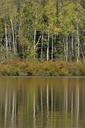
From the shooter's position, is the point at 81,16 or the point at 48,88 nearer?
the point at 48,88

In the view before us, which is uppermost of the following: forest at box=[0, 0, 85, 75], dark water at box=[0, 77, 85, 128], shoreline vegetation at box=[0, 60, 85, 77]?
forest at box=[0, 0, 85, 75]

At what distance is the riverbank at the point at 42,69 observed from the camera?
66.8 meters

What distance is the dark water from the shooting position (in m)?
25.7

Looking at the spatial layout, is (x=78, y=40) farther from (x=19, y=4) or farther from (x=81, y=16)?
(x=19, y=4)

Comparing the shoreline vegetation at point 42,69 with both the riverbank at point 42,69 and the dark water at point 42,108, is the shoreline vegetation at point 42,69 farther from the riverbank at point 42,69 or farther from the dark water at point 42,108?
the dark water at point 42,108

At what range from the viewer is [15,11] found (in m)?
79.6

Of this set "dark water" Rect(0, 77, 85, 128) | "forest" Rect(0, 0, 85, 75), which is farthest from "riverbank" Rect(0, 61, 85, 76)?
"dark water" Rect(0, 77, 85, 128)

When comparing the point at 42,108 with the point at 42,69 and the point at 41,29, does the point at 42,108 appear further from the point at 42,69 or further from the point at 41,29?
the point at 41,29

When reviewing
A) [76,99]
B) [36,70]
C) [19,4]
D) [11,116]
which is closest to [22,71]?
[36,70]

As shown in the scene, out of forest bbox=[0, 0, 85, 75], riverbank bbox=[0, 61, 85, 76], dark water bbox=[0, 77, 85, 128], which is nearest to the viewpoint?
dark water bbox=[0, 77, 85, 128]

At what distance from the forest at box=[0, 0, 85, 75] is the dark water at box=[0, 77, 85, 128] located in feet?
108

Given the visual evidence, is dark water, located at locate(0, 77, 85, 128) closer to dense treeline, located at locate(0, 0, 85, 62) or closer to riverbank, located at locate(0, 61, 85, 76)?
riverbank, located at locate(0, 61, 85, 76)

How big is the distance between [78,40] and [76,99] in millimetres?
41691

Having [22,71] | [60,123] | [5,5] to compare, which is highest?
[5,5]
